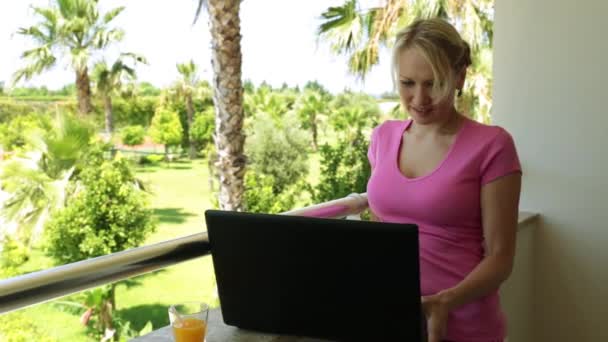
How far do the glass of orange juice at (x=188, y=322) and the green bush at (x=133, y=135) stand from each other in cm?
1528

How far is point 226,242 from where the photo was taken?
110cm

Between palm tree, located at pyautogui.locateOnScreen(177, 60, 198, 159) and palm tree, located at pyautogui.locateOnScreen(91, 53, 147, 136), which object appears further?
palm tree, located at pyautogui.locateOnScreen(177, 60, 198, 159)

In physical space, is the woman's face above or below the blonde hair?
below

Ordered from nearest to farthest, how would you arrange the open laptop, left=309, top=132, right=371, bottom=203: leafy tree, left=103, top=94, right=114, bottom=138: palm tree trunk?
1. the open laptop
2. left=309, top=132, right=371, bottom=203: leafy tree
3. left=103, top=94, right=114, bottom=138: palm tree trunk

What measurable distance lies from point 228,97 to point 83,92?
8.72 meters

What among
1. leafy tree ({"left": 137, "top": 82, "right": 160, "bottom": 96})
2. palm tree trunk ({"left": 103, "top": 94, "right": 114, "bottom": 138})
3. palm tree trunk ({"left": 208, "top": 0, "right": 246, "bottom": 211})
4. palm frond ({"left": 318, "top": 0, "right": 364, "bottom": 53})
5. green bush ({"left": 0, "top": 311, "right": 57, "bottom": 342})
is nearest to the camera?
palm tree trunk ({"left": 208, "top": 0, "right": 246, "bottom": 211})

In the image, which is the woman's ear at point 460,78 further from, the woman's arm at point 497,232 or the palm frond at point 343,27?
the palm frond at point 343,27

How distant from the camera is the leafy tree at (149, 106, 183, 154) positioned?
1703 centimetres

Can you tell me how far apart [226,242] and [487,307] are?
512mm

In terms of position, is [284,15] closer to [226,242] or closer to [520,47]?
[520,47]

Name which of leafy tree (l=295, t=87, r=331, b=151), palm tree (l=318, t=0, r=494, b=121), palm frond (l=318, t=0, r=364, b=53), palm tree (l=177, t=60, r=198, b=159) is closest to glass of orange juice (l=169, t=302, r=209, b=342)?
palm tree (l=318, t=0, r=494, b=121)

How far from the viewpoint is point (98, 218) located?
12.1 meters

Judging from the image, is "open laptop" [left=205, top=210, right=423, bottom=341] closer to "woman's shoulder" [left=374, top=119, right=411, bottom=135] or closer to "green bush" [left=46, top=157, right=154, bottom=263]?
"woman's shoulder" [left=374, top=119, right=411, bottom=135]

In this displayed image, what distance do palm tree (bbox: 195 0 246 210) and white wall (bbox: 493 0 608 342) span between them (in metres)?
4.72
